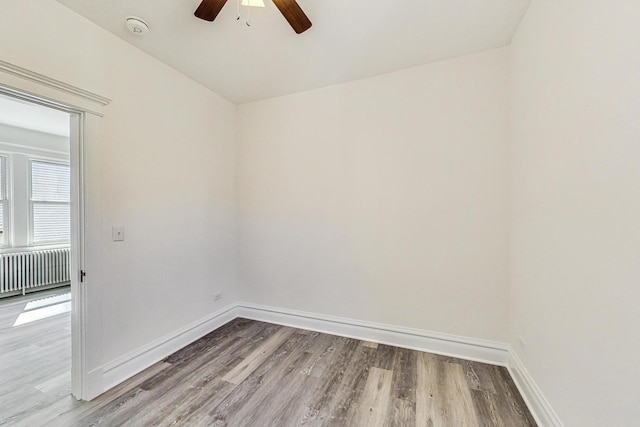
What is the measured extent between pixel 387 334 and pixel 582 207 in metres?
1.96

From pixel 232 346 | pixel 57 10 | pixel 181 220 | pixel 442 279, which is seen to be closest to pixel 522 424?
pixel 442 279

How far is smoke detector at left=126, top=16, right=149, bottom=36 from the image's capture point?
1851 millimetres

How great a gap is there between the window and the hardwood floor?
158 inches

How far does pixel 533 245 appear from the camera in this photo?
1.74m

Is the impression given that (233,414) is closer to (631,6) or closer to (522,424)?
(522,424)

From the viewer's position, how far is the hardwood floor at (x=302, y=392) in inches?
65.3

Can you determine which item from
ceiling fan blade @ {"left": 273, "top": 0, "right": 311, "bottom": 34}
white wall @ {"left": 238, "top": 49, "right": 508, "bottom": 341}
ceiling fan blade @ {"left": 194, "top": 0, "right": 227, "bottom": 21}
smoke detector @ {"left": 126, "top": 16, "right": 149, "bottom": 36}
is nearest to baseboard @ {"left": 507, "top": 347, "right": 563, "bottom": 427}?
white wall @ {"left": 238, "top": 49, "right": 508, "bottom": 341}

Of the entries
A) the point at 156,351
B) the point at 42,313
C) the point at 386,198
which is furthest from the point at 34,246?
the point at 386,198

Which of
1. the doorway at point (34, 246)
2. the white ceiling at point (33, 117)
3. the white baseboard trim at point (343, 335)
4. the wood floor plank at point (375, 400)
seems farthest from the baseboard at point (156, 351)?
the white ceiling at point (33, 117)

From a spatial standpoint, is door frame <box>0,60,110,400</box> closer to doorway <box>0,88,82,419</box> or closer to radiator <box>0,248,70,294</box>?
doorway <box>0,88,82,419</box>

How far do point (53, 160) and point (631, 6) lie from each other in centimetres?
711

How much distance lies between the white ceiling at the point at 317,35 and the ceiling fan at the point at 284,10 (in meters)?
0.17

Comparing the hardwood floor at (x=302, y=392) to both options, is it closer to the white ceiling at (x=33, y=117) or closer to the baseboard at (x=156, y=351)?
the baseboard at (x=156, y=351)

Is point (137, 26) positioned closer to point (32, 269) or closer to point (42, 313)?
point (42, 313)
